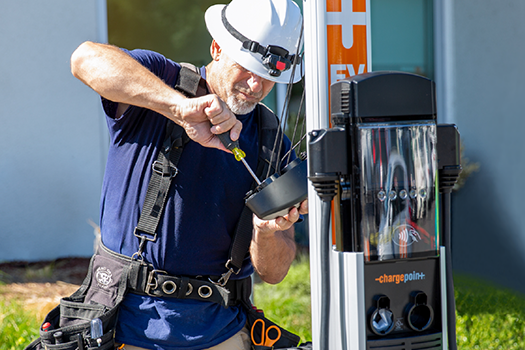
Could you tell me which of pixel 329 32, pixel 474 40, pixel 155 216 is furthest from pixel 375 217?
pixel 474 40

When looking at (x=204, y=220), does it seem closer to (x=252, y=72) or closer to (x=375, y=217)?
(x=252, y=72)

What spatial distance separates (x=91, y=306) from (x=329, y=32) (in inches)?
47.3

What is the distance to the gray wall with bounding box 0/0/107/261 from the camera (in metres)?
4.86

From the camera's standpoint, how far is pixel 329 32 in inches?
38.8

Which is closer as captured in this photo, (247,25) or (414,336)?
(414,336)

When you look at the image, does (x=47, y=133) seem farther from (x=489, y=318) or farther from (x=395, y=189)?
(x=395, y=189)

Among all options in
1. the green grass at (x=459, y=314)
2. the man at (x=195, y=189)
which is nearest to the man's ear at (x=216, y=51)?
the man at (x=195, y=189)

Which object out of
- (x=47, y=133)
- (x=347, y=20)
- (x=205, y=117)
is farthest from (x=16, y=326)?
(x=347, y=20)

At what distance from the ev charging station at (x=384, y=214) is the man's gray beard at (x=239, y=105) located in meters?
0.88

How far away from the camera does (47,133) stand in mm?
4973

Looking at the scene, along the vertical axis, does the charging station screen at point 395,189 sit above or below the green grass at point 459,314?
above

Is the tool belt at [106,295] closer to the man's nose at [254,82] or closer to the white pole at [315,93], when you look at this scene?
the man's nose at [254,82]

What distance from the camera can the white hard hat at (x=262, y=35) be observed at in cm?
169

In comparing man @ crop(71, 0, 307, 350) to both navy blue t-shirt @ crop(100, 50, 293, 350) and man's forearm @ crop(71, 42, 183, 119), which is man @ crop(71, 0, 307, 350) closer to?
navy blue t-shirt @ crop(100, 50, 293, 350)
